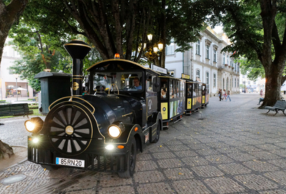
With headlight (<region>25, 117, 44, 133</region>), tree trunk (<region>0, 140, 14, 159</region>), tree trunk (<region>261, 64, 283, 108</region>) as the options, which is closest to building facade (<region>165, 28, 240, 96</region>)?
tree trunk (<region>261, 64, 283, 108</region>)

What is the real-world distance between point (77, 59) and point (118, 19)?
5246 mm

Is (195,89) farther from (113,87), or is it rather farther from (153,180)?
(153,180)

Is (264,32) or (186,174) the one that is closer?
(186,174)

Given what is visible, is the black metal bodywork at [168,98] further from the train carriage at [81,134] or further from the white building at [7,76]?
the white building at [7,76]

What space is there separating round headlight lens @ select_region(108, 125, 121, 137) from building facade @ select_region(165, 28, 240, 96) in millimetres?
22240

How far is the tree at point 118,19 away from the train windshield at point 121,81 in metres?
4.10

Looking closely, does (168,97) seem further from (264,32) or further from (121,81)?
(264,32)

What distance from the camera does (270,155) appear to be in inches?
181

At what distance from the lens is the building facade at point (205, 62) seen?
82.6 ft

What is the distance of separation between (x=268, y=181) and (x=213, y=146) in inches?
82.1

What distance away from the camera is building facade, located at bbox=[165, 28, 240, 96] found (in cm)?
2518

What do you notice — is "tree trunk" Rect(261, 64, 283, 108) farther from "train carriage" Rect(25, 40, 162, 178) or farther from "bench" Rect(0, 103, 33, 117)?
"bench" Rect(0, 103, 33, 117)

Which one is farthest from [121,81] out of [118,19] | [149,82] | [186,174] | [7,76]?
[7,76]

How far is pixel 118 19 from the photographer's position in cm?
827
